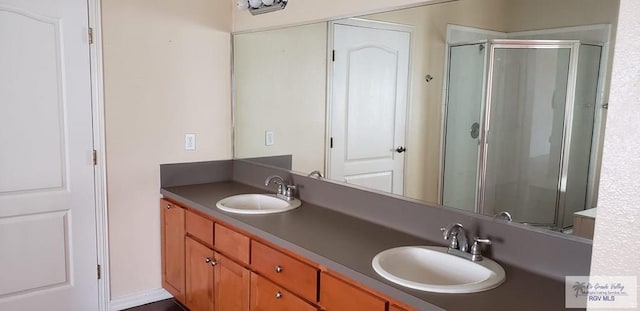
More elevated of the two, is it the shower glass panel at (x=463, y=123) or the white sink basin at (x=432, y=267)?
the shower glass panel at (x=463, y=123)

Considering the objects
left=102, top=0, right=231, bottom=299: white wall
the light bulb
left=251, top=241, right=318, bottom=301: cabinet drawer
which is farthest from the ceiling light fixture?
left=251, top=241, right=318, bottom=301: cabinet drawer

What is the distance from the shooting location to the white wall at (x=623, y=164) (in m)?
0.72

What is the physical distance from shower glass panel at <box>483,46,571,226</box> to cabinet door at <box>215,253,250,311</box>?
3.85 ft

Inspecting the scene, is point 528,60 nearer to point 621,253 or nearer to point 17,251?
point 621,253

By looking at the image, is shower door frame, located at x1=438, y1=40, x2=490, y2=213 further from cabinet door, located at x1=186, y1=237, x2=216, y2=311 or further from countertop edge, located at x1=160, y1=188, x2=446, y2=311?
cabinet door, located at x1=186, y1=237, x2=216, y2=311

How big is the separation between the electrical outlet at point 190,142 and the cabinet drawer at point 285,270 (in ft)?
3.84

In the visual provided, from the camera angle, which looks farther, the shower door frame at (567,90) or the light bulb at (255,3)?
the light bulb at (255,3)

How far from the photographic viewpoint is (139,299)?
10.1 ft

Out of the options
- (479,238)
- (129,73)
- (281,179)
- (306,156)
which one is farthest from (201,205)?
(479,238)

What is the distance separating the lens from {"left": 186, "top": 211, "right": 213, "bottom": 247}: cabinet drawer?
2580 millimetres

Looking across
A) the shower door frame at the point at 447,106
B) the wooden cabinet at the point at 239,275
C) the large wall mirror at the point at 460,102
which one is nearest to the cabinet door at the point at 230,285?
the wooden cabinet at the point at 239,275

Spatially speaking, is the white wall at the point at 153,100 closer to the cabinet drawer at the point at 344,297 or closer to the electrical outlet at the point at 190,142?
the electrical outlet at the point at 190,142

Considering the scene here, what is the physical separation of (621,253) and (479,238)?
1.13 metres

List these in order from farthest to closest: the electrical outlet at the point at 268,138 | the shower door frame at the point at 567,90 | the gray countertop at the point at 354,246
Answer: the electrical outlet at the point at 268,138 < the shower door frame at the point at 567,90 < the gray countertop at the point at 354,246
